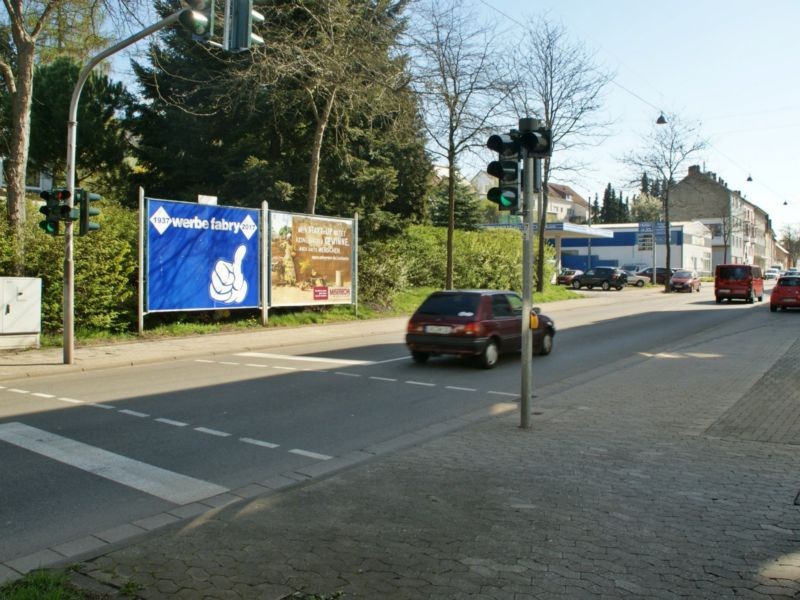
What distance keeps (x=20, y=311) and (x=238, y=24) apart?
334 inches

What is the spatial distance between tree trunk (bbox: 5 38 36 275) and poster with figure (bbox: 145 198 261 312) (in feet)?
9.14

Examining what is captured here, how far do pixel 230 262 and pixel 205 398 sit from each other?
9.78 metres

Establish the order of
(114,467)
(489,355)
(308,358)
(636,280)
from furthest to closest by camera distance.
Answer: (636,280) < (308,358) < (489,355) < (114,467)

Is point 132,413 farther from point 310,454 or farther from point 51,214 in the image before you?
point 51,214

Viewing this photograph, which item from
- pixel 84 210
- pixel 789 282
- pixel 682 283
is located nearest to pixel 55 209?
pixel 84 210

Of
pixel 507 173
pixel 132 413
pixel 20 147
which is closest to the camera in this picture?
pixel 507 173

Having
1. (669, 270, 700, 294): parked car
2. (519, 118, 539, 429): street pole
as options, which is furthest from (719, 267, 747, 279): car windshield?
(519, 118, 539, 429): street pole

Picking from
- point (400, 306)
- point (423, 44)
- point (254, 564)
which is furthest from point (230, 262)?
point (254, 564)

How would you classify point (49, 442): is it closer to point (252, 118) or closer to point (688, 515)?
point (688, 515)

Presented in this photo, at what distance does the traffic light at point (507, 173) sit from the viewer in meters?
7.88

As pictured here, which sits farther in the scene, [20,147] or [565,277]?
[565,277]

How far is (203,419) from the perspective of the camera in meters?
8.59

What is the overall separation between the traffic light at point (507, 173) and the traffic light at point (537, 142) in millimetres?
113

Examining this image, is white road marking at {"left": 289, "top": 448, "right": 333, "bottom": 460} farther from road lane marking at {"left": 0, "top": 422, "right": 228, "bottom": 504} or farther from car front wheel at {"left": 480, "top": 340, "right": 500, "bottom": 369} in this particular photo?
car front wheel at {"left": 480, "top": 340, "right": 500, "bottom": 369}
